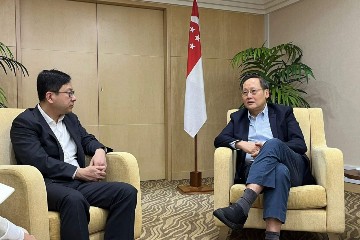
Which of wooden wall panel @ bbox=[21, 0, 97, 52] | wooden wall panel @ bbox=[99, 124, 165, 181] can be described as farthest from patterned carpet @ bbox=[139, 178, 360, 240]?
wooden wall panel @ bbox=[21, 0, 97, 52]

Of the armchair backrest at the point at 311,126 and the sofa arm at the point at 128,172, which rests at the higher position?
the armchair backrest at the point at 311,126

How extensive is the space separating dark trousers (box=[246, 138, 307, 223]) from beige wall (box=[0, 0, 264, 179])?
8.04 feet

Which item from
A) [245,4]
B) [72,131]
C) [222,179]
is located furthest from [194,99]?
[72,131]

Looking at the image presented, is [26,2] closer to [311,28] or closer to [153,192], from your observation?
[153,192]

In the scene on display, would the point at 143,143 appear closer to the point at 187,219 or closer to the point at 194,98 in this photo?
the point at 194,98

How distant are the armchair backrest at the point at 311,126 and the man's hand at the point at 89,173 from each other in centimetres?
150

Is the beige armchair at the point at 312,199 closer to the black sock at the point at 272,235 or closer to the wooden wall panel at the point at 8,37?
the black sock at the point at 272,235

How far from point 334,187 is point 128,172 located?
1.20 m

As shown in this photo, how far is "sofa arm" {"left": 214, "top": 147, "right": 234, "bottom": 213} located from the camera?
224 centimetres

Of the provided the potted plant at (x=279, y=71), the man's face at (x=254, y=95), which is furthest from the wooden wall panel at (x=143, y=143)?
the man's face at (x=254, y=95)

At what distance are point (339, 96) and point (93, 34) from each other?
286 cm

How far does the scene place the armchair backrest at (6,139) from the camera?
2.01 meters

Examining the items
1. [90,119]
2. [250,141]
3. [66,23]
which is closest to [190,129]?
[90,119]

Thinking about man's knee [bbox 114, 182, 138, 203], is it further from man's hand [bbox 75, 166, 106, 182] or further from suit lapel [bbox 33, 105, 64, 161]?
suit lapel [bbox 33, 105, 64, 161]
